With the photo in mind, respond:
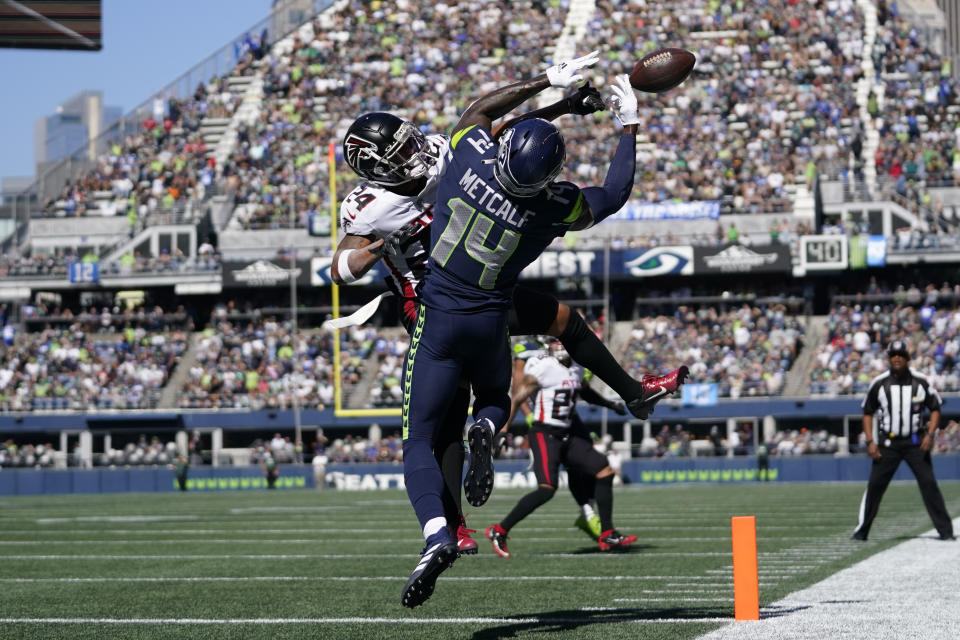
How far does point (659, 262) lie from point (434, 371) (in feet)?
96.7

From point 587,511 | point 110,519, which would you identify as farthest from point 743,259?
point 587,511

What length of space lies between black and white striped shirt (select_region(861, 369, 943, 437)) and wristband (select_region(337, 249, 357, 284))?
272 inches

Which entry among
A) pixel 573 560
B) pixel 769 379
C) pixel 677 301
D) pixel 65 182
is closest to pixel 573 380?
pixel 573 560

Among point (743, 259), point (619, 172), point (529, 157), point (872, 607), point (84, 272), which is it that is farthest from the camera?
point (84, 272)

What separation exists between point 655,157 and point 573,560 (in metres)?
27.8

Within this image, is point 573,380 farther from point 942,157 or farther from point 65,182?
point 65,182

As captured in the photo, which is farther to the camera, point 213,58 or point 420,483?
point 213,58

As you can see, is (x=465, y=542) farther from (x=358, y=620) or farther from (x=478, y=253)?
(x=478, y=253)

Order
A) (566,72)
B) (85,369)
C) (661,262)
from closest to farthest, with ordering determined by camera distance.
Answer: (566,72), (661,262), (85,369)

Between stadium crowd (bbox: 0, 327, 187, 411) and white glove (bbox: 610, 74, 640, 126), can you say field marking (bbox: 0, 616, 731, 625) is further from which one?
stadium crowd (bbox: 0, 327, 187, 411)

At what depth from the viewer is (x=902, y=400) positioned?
39.6 feet

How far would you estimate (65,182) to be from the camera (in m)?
42.6

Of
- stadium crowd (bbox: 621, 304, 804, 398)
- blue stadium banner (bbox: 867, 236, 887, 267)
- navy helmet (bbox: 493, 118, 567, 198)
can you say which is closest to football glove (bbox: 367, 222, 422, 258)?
navy helmet (bbox: 493, 118, 567, 198)

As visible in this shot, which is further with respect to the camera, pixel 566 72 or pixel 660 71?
pixel 660 71
